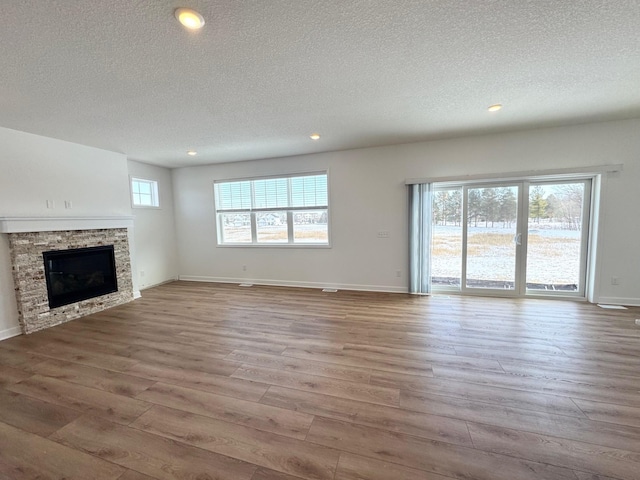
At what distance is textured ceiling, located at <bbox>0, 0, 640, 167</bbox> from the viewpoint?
5.09 feet

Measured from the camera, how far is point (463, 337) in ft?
9.27

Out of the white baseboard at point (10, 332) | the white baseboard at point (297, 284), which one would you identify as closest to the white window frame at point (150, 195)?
the white baseboard at point (297, 284)

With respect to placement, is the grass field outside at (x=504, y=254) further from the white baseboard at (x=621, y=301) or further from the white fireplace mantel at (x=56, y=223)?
the white fireplace mantel at (x=56, y=223)

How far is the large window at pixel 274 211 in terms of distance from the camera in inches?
198

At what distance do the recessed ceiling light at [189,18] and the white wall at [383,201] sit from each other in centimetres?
334

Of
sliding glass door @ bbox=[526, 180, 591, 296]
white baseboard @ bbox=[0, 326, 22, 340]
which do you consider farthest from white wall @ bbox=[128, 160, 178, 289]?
sliding glass door @ bbox=[526, 180, 591, 296]

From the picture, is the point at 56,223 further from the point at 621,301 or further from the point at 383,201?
the point at 621,301

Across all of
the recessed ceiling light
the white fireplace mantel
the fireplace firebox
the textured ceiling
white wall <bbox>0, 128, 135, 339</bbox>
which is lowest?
the fireplace firebox

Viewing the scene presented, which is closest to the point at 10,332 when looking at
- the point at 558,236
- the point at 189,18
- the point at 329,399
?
the point at 329,399

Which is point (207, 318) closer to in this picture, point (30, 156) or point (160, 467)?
point (160, 467)

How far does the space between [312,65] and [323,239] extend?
3313 mm

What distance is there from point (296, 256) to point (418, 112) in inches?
131

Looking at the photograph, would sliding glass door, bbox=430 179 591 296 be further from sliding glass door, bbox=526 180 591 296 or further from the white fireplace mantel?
the white fireplace mantel

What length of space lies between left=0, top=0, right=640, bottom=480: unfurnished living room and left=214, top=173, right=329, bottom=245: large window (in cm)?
6
